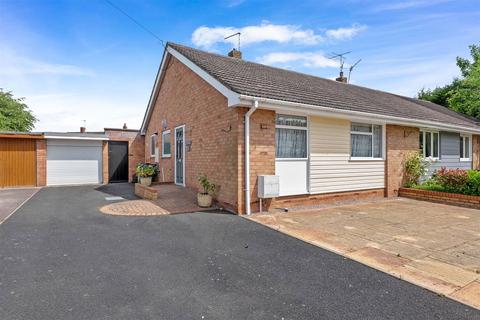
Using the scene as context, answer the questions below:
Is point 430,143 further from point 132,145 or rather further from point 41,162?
point 41,162

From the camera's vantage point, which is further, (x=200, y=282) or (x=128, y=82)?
(x=128, y=82)

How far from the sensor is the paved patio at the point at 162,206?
7.68 metres

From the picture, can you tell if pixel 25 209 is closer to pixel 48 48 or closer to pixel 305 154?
pixel 48 48

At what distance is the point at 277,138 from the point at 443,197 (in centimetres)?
677

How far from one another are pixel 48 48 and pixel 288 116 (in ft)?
29.8

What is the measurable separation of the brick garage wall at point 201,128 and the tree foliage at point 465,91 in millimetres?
21231

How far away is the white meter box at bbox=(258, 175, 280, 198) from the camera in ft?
24.2

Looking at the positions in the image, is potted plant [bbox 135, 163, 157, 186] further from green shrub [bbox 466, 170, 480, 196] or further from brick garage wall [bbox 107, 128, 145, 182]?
green shrub [bbox 466, 170, 480, 196]

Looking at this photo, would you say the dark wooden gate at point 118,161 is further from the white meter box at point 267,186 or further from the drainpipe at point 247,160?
the white meter box at point 267,186

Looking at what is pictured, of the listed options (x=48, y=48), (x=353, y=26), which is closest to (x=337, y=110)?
(x=353, y=26)

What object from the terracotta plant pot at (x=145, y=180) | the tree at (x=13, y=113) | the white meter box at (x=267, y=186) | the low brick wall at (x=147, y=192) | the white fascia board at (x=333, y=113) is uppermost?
the tree at (x=13, y=113)

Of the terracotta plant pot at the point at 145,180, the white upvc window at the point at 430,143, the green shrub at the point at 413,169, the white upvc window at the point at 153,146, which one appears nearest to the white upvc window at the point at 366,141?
the green shrub at the point at 413,169

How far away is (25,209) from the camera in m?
8.41

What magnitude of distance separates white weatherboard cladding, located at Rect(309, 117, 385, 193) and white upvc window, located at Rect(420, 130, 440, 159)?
13.7 feet
